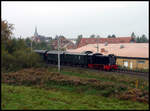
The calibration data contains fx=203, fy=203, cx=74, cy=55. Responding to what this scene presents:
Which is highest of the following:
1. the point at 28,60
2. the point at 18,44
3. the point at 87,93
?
the point at 18,44

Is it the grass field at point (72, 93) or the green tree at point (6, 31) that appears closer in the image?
the grass field at point (72, 93)

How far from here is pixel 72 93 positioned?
18.9 meters

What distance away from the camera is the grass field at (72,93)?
13633 mm

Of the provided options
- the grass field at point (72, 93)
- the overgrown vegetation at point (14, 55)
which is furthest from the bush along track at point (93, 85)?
the overgrown vegetation at point (14, 55)

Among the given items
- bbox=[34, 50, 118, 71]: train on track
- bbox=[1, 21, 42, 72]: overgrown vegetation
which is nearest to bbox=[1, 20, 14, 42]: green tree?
bbox=[1, 21, 42, 72]: overgrown vegetation

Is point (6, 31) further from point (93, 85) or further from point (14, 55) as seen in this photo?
point (93, 85)

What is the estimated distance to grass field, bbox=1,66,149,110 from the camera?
44.7 ft

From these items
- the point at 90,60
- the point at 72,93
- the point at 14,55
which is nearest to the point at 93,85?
the point at 72,93

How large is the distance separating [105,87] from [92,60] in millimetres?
11992

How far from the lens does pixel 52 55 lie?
39656mm

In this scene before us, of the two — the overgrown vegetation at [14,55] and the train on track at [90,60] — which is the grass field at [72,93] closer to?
the train on track at [90,60]

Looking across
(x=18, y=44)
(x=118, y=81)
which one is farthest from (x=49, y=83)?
(x=18, y=44)

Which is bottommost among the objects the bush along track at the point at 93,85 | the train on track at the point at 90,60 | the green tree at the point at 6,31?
the bush along track at the point at 93,85

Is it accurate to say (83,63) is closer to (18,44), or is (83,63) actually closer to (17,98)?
(18,44)
